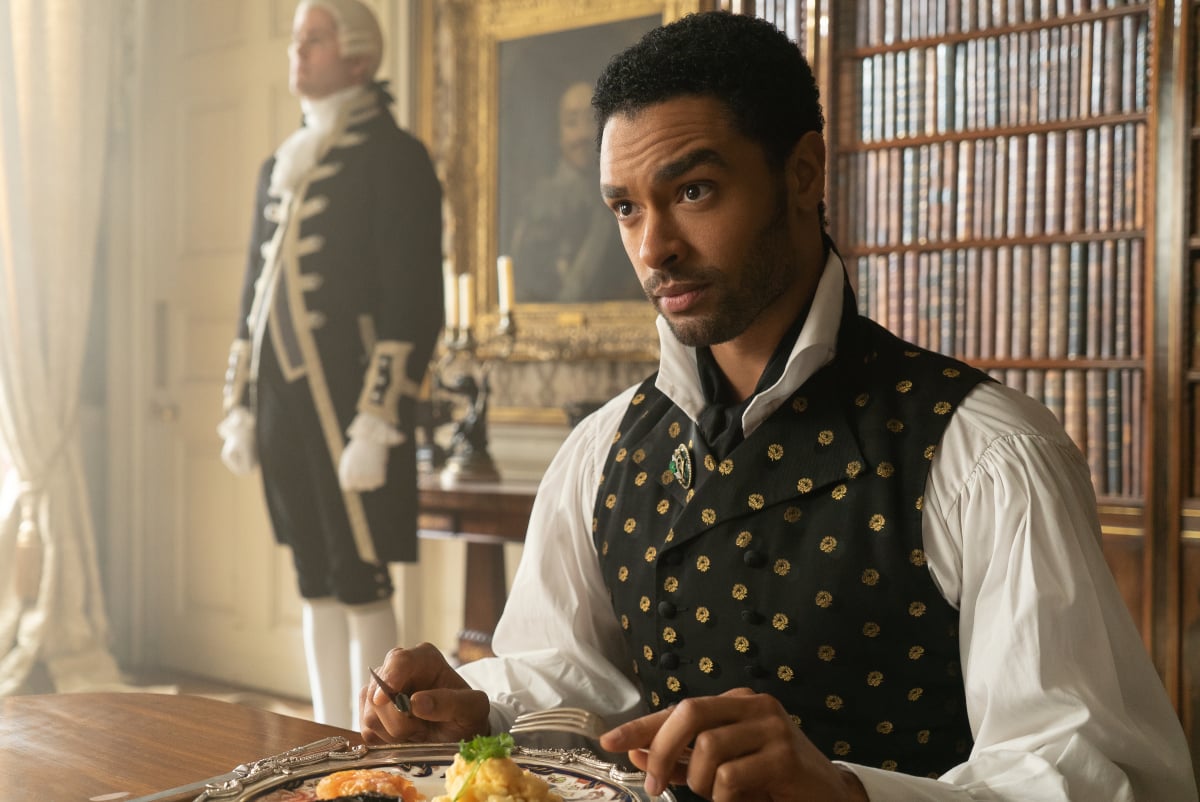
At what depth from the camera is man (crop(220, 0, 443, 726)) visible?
2955 millimetres

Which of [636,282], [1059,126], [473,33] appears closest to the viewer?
[1059,126]

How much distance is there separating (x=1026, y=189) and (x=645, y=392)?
1755mm

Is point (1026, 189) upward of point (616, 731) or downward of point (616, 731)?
upward

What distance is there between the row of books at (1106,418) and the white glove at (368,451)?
58.0 inches

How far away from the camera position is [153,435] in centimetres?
468

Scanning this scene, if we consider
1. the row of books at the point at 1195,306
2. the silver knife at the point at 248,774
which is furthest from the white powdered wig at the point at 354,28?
the silver knife at the point at 248,774

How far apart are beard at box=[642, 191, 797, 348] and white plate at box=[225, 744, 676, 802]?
0.43 meters

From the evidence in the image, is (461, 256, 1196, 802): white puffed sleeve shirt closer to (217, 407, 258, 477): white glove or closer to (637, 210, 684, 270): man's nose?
(637, 210, 684, 270): man's nose

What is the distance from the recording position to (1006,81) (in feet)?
9.16

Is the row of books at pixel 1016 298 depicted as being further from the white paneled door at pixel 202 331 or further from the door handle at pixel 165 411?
the door handle at pixel 165 411

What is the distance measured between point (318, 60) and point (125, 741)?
2.30 m

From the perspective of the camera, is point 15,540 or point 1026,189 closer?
point 1026,189

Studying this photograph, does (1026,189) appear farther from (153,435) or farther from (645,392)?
(153,435)

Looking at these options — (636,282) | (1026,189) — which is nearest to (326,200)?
(636,282)
